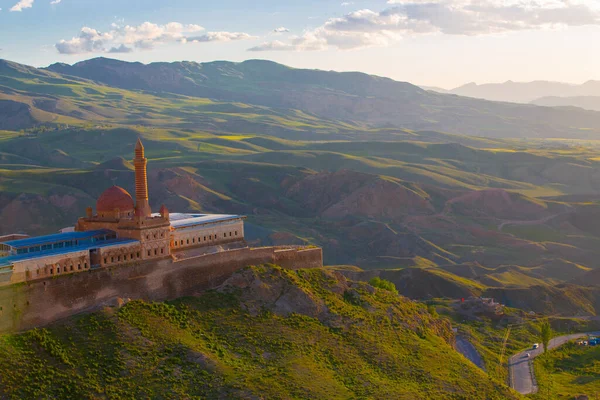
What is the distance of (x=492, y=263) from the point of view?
528 feet

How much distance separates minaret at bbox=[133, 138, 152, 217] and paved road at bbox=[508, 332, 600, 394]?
40.1 metres

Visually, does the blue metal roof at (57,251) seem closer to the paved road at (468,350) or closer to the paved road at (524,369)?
the paved road at (468,350)

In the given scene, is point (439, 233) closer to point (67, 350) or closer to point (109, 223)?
point (109, 223)

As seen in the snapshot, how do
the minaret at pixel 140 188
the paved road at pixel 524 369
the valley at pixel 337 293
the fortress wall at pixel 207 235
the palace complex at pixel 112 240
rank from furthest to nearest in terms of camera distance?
the paved road at pixel 524 369
the fortress wall at pixel 207 235
the minaret at pixel 140 188
the palace complex at pixel 112 240
the valley at pixel 337 293

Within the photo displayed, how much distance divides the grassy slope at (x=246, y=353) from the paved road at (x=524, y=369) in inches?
491

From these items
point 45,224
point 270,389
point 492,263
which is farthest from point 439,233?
point 270,389

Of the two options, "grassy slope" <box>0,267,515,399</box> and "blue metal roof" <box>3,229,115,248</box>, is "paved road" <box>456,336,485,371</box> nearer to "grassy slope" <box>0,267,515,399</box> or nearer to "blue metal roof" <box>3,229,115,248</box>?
"grassy slope" <box>0,267,515,399</box>

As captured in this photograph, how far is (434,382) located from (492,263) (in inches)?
3969

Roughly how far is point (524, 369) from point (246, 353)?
132 ft

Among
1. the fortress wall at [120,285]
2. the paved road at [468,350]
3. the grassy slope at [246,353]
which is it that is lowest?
the paved road at [468,350]

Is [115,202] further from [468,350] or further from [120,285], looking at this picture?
[468,350]

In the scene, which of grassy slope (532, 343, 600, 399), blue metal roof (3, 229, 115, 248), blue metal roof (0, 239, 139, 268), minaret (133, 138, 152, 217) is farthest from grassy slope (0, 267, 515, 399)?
grassy slope (532, 343, 600, 399)

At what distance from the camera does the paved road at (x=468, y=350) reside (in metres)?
85.1

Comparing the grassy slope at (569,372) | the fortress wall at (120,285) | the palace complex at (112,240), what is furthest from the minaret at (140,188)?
the grassy slope at (569,372)
